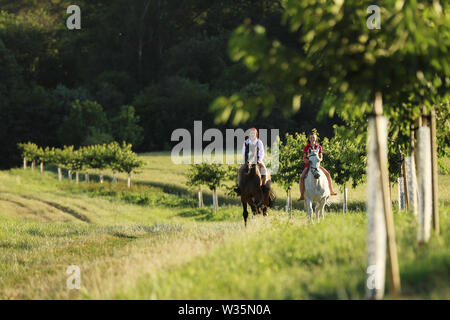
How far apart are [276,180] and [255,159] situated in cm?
1610

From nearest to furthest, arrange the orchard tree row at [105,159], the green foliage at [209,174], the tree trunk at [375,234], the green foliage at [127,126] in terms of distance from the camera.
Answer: the tree trunk at [375,234] → the green foliage at [209,174] → the orchard tree row at [105,159] → the green foliage at [127,126]

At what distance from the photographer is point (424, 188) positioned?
10.5 metres

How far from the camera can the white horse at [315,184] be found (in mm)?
18438

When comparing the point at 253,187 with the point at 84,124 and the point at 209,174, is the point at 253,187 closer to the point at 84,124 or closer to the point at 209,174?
the point at 209,174

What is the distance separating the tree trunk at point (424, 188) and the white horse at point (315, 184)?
7.62 metres

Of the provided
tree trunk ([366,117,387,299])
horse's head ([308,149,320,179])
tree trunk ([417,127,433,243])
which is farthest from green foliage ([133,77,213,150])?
tree trunk ([366,117,387,299])

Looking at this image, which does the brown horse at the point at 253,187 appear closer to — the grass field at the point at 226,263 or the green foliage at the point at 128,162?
the grass field at the point at 226,263

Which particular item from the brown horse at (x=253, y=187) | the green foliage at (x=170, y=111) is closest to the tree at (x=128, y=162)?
the green foliage at (x=170, y=111)

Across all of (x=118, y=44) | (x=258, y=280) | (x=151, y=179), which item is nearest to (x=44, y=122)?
(x=118, y=44)

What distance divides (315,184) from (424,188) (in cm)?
842

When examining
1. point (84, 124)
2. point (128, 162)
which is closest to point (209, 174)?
point (128, 162)

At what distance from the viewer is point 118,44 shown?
94.3 metres

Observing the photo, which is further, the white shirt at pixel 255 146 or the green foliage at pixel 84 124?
the green foliage at pixel 84 124

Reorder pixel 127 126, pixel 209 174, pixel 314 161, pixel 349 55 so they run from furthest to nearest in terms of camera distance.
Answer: pixel 127 126 < pixel 209 174 < pixel 314 161 < pixel 349 55
